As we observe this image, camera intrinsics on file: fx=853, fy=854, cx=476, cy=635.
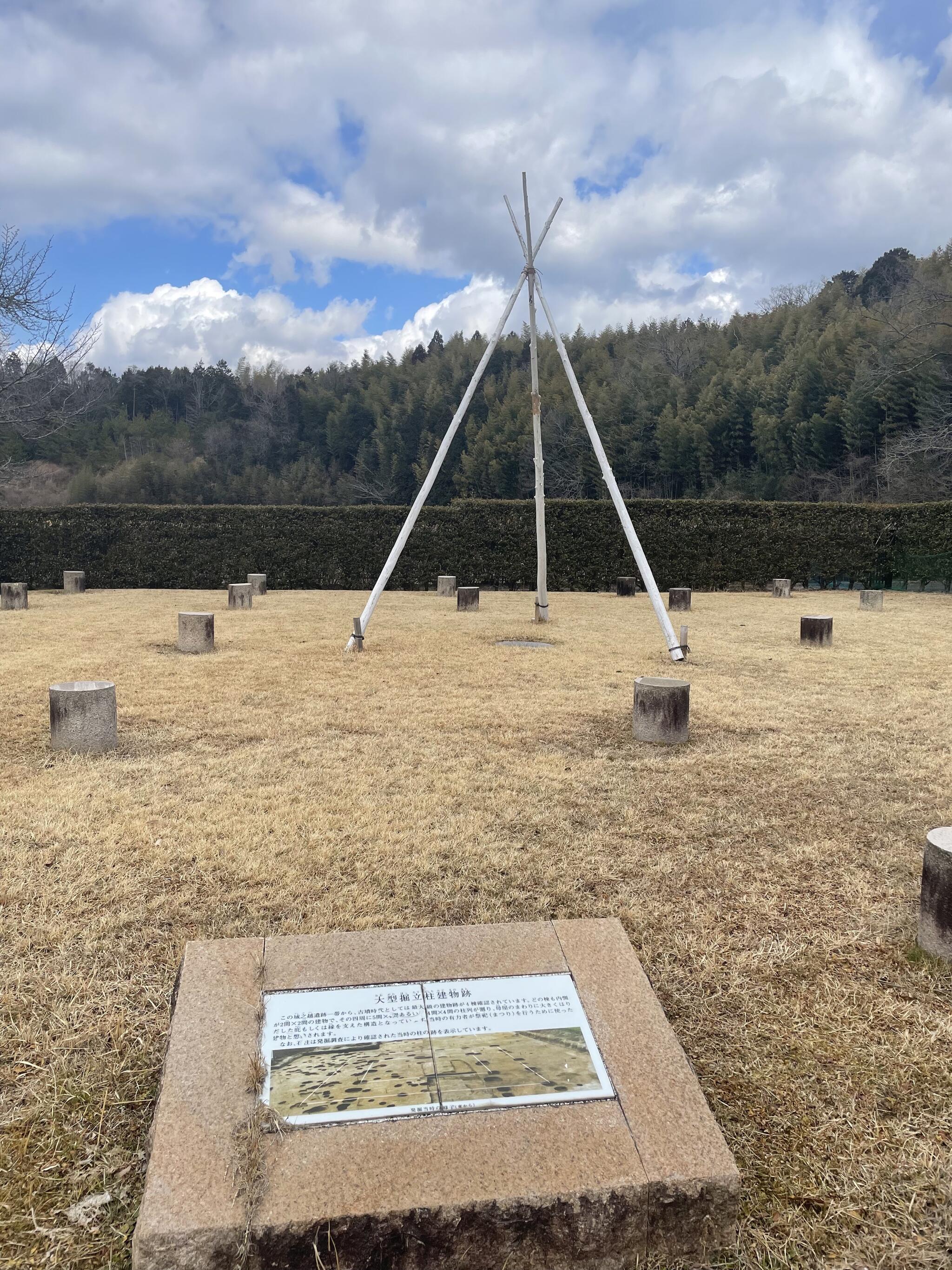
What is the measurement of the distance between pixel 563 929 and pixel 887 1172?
87 centimetres

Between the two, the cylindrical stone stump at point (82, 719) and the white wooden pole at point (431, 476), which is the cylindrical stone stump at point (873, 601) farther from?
the cylindrical stone stump at point (82, 719)

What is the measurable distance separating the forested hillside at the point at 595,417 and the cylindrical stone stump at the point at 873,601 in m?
8.00

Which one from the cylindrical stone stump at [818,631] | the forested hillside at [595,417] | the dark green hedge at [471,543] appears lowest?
the cylindrical stone stump at [818,631]

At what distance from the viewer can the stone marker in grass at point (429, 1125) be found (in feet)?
4.91

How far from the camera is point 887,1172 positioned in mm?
1812

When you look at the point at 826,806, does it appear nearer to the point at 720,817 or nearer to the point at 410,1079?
the point at 720,817

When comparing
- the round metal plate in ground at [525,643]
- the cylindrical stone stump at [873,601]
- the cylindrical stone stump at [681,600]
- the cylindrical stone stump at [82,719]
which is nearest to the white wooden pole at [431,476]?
the round metal plate in ground at [525,643]

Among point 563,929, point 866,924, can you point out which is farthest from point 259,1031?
point 866,924

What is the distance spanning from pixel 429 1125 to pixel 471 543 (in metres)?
17.2

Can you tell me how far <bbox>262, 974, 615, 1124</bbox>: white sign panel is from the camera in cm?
171

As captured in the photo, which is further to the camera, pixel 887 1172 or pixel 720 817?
pixel 720 817

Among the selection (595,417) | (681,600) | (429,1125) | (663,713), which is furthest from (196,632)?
(595,417)

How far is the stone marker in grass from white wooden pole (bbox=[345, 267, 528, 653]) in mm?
6566

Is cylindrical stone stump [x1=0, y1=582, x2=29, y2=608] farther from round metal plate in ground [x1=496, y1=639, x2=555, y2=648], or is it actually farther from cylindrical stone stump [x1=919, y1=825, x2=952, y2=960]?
cylindrical stone stump [x1=919, y1=825, x2=952, y2=960]
